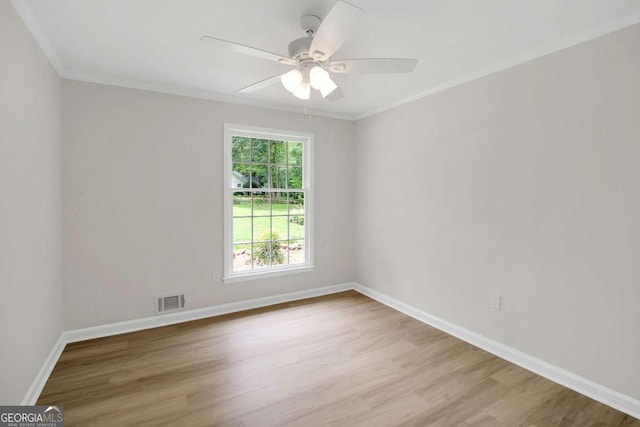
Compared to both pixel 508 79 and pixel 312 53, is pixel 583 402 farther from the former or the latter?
pixel 312 53

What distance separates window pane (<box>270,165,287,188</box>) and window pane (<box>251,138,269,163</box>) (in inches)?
6.0

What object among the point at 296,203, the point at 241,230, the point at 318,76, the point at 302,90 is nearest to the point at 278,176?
the point at 296,203

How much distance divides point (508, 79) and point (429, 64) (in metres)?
0.65

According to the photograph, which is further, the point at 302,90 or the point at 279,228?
the point at 279,228

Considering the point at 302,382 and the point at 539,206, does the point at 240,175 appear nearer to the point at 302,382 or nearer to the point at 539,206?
the point at 302,382

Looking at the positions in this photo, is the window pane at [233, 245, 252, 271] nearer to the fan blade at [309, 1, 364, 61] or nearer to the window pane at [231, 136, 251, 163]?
the window pane at [231, 136, 251, 163]

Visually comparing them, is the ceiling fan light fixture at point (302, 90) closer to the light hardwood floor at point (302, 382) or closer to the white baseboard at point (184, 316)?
the light hardwood floor at point (302, 382)

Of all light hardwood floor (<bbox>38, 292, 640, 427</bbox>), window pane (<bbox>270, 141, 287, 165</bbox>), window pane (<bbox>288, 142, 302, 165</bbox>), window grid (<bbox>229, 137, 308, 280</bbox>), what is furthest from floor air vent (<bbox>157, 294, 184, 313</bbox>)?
window pane (<bbox>288, 142, 302, 165</bbox>)

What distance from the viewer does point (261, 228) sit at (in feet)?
12.7

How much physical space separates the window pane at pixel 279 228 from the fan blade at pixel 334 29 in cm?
238

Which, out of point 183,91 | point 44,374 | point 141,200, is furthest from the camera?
point 183,91

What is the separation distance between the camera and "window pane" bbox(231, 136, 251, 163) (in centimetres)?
367

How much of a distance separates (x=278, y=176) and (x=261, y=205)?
0.44 meters

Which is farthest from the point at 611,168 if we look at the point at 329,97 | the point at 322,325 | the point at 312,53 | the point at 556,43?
the point at 322,325
